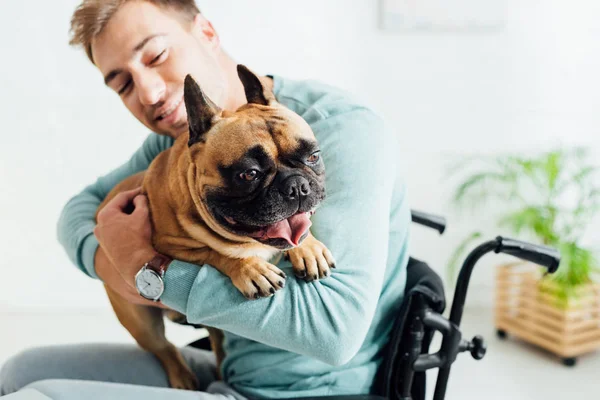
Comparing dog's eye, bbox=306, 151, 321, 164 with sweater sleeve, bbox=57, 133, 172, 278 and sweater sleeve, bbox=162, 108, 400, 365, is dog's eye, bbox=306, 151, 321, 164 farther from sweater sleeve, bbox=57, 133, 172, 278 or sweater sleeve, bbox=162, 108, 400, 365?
sweater sleeve, bbox=57, 133, 172, 278

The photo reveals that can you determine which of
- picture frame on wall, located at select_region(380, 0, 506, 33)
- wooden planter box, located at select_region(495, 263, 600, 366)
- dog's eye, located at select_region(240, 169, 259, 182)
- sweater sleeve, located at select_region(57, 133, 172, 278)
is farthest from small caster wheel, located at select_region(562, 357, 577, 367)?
dog's eye, located at select_region(240, 169, 259, 182)

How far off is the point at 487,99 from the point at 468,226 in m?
0.59

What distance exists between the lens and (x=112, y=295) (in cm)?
127

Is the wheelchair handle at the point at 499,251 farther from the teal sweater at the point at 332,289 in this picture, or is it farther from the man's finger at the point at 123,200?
the man's finger at the point at 123,200

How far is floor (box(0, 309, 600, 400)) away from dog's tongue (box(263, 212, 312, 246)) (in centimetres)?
157

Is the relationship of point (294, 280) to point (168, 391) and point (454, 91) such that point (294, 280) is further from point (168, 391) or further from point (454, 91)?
point (454, 91)

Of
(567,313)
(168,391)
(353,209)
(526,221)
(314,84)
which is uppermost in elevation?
(314,84)

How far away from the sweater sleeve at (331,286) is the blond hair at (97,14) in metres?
0.35

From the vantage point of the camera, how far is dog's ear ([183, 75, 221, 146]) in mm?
769

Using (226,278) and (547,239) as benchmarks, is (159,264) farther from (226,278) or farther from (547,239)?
(547,239)

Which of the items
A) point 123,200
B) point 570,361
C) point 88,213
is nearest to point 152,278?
point 123,200

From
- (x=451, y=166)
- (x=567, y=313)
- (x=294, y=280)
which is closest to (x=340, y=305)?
(x=294, y=280)

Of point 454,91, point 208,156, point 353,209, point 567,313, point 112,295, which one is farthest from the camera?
point 454,91

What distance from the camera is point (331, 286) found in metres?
0.90
